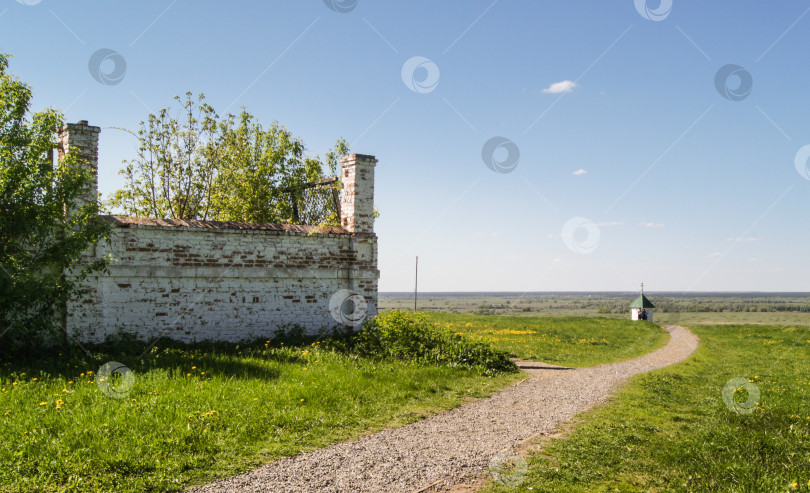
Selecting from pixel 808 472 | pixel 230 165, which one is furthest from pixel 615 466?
pixel 230 165

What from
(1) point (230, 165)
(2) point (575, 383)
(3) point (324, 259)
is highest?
(1) point (230, 165)

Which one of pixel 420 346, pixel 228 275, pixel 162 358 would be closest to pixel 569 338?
pixel 420 346

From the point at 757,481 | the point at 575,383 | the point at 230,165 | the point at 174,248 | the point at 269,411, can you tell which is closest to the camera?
the point at 757,481

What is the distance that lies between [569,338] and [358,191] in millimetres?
12301

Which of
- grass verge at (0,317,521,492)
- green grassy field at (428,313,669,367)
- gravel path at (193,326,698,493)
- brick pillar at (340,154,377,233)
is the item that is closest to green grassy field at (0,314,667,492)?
grass verge at (0,317,521,492)

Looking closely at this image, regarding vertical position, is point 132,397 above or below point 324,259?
below

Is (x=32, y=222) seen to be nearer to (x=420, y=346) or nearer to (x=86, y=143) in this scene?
(x=86, y=143)

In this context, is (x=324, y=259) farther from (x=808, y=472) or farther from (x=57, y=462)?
(x=808, y=472)

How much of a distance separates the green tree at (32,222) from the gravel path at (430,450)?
662 centimetres

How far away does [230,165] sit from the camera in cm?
1962

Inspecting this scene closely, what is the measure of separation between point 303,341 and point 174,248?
11.8ft

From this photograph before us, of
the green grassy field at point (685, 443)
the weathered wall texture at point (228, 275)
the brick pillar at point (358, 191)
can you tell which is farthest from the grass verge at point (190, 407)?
the brick pillar at point (358, 191)

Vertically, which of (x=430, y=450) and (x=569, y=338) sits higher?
(x=430, y=450)

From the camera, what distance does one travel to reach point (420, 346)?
12.4 metres
